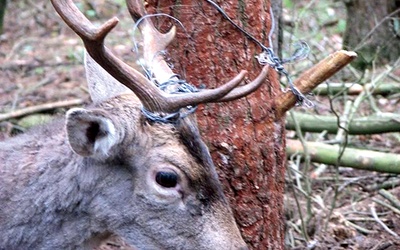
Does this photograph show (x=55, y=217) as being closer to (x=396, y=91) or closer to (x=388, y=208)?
(x=388, y=208)

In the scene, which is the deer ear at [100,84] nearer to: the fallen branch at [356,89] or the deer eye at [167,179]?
the deer eye at [167,179]

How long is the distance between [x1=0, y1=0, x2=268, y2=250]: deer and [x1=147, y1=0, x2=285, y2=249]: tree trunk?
0.29 metres

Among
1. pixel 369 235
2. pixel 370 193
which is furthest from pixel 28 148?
pixel 370 193

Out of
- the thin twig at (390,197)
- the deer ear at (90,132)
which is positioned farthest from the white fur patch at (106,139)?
the thin twig at (390,197)

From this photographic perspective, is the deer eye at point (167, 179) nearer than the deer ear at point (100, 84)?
Yes

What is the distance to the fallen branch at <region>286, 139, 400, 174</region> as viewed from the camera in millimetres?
6891

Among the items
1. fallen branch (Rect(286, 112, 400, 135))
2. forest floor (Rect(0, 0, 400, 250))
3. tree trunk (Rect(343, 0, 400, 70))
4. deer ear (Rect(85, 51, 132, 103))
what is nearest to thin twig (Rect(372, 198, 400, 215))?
forest floor (Rect(0, 0, 400, 250))

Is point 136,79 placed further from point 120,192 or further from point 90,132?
point 120,192

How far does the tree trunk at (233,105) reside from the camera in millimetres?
4852

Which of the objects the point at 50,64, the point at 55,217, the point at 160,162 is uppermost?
the point at 160,162

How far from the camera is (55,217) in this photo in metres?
4.57

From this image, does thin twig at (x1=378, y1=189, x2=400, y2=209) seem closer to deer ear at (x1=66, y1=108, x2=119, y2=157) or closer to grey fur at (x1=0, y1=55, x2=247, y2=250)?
grey fur at (x1=0, y1=55, x2=247, y2=250)

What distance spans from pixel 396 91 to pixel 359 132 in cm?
129

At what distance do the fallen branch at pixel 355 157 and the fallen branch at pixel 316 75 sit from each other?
217cm
